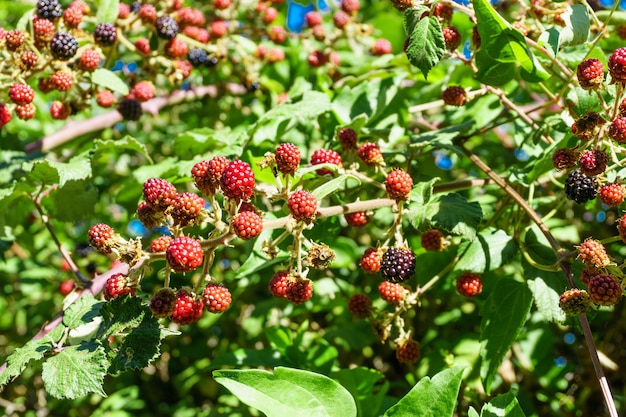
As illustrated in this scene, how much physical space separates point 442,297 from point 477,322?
0.19 meters

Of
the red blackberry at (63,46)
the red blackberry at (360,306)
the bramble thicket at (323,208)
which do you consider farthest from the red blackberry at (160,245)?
the red blackberry at (63,46)

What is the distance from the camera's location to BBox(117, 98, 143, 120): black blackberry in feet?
9.56

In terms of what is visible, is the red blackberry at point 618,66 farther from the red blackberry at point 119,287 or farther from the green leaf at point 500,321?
the red blackberry at point 119,287

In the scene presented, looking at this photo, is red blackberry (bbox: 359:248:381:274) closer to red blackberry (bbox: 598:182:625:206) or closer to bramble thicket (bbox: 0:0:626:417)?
bramble thicket (bbox: 0:0:626:417)

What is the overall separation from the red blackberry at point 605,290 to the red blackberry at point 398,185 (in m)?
0.55

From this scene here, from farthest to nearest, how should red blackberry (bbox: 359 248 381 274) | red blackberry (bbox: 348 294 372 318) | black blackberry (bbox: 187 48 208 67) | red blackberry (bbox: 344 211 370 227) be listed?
black blackberry (bbox: 187 48 208 67)
red blackberry (bbox: 348 294 372 318)
red blackberry (bbox: 344 211 370 227)
red blackberry (bbox: 359 248 381 274)

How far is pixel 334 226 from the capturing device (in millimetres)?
2297

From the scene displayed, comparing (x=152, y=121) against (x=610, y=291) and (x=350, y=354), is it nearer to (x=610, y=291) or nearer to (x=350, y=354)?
(x=350, y=354)

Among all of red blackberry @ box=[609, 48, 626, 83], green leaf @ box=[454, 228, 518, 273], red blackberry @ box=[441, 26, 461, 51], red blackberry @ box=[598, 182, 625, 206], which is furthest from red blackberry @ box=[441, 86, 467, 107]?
red blackberry @ box=[598, 182, 625, 206]

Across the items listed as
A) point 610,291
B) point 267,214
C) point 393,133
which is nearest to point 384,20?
point 393,133

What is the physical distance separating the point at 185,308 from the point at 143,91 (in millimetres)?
1412

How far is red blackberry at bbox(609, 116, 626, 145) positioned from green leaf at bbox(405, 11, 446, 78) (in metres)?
0.51

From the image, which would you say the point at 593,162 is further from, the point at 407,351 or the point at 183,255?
the point at 183,255

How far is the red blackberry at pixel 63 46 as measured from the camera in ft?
7.86
